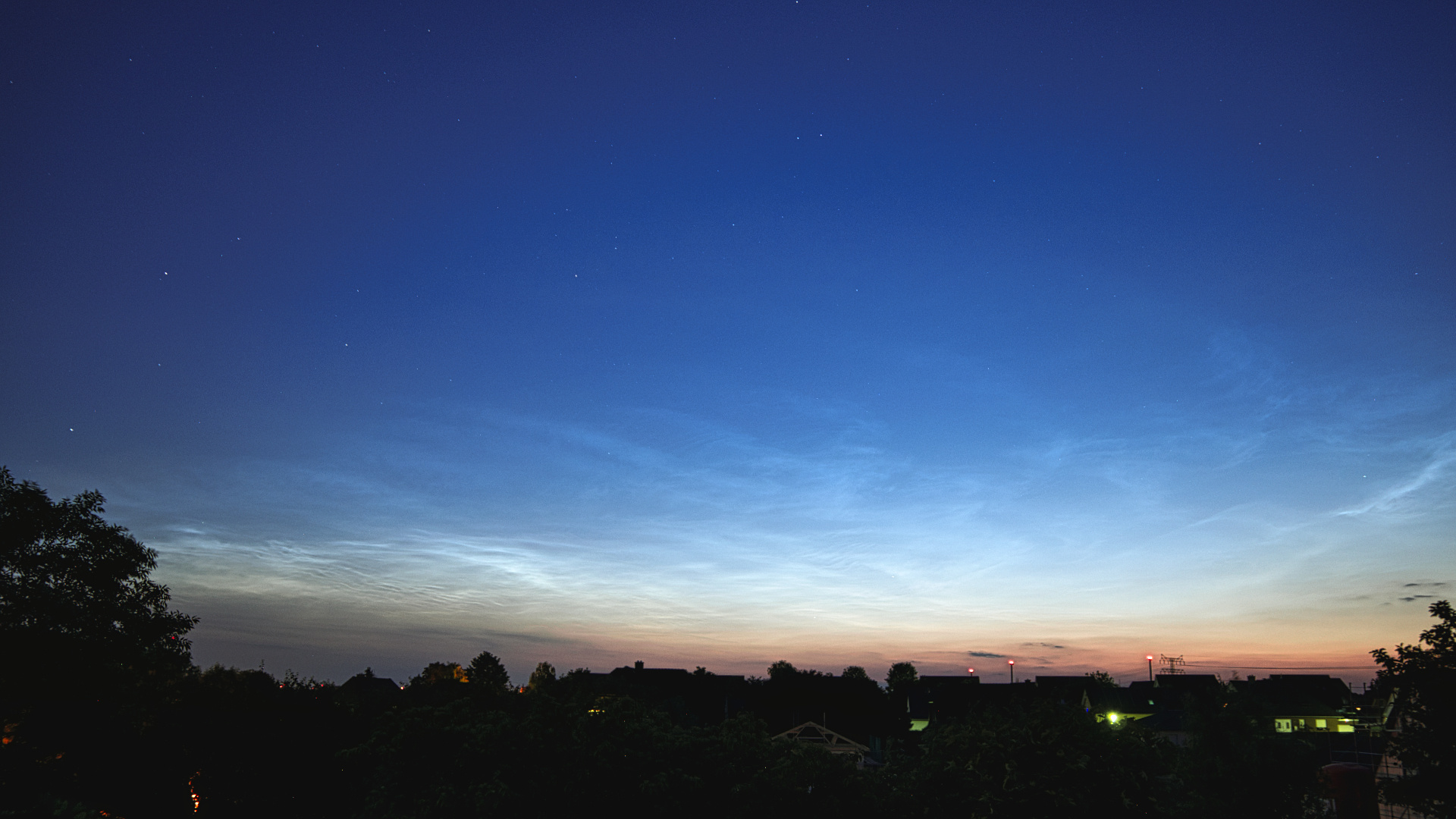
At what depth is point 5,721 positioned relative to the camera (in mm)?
22562

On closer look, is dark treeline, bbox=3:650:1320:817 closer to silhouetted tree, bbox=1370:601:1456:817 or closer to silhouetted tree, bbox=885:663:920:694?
silhouetted tree, bbox=1370:601:1456:817

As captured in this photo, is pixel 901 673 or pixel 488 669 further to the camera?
pixel 901 673

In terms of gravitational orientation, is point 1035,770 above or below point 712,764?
above

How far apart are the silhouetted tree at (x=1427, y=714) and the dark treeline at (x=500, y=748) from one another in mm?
49

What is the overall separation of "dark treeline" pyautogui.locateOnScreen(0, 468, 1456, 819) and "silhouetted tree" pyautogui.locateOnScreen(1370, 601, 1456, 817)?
5 cm

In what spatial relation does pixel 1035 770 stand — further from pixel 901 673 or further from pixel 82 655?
pixel 901 673

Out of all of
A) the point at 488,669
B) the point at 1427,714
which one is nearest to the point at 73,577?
the point at 1427,714

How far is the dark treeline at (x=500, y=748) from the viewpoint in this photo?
15164 mm

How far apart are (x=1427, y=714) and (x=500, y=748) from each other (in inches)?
823

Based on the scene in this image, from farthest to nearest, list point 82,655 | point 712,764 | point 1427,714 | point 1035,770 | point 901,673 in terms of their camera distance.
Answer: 1. point 901,673
2. point 82,655
3. point 1427,714
4. point 712,764
5. point 1035,770

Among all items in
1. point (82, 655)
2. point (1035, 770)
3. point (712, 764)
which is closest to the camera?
point (1035, 770)

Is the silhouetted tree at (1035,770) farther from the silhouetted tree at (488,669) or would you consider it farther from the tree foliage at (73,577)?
the silhouetted tree at (488,669)

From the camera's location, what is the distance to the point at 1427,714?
19141 millimetres

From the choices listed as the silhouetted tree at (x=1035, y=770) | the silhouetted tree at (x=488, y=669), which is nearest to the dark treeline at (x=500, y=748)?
the silhouetted tree at (x=1035, y=770)
